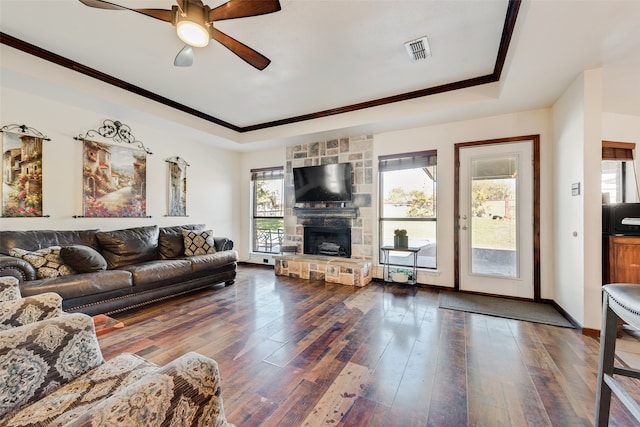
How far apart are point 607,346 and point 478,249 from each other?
2562 millimetres

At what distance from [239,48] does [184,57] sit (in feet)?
1.98

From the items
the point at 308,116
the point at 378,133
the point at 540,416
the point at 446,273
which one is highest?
the point at 308,116

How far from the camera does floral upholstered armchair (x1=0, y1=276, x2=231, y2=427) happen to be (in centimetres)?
63

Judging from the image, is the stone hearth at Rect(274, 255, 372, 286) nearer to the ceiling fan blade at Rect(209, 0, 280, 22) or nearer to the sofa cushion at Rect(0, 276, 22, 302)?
the ceiling fan blade at Rect(209, 0, 280, 22)

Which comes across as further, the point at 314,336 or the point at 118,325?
the point at 314,336

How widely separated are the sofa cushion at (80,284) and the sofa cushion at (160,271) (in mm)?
96

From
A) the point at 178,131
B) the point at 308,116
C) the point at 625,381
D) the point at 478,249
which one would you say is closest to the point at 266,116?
the point at 308,116

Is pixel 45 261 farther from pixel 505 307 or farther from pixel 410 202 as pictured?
pixel 505 307

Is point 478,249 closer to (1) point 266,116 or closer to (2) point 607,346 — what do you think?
(2) point 607,346

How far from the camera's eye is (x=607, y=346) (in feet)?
4.31

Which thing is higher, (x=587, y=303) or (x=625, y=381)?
(x=587, y=303)

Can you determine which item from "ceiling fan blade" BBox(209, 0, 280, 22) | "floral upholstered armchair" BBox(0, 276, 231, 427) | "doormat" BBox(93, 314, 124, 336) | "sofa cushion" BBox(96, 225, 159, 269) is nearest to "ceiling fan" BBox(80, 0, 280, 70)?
"ceiling fan blade" BBox(209, 0, 280, 22)

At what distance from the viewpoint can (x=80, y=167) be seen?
3.52m

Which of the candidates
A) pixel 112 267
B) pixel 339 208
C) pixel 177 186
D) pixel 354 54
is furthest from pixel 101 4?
pixel 339 208
